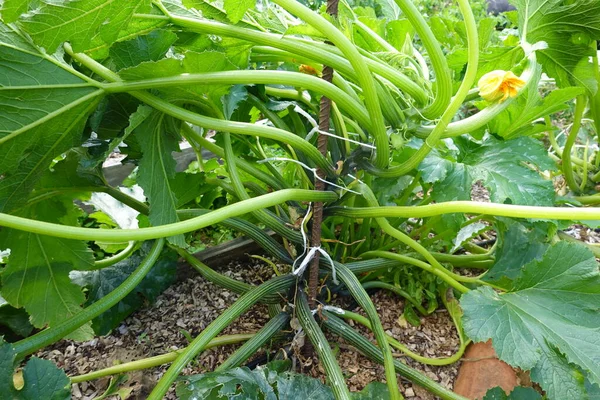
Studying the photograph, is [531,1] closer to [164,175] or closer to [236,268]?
[164,175]

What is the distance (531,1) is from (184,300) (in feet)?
4.68

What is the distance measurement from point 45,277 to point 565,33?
155cm

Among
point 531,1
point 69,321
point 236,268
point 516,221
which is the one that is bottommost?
point 236,268

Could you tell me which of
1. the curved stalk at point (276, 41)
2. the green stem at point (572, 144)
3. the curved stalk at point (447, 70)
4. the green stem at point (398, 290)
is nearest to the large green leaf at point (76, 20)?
the curved stalk at point (276, 41)

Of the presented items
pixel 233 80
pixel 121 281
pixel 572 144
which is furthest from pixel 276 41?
pixel 572 144

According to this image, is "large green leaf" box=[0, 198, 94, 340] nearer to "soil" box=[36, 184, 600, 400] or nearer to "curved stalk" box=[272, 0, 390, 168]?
"soil" box=[36, 184, 600, 400]

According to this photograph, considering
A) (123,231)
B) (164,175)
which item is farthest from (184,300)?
(123,231)

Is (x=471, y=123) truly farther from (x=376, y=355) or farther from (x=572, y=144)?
Answer: (x=572, y=144)

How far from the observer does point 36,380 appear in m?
0.89

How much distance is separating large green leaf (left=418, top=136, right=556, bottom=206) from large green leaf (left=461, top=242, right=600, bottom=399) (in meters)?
0.14

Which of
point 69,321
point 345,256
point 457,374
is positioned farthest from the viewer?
point 345,256

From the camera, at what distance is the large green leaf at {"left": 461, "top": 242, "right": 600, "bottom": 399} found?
0.92m

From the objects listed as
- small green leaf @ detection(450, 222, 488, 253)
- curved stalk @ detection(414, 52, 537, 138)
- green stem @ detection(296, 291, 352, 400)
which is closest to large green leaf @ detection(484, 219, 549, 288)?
small green leaf @ detection(450, 222, 488, 253)

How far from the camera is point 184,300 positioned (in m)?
1.63
